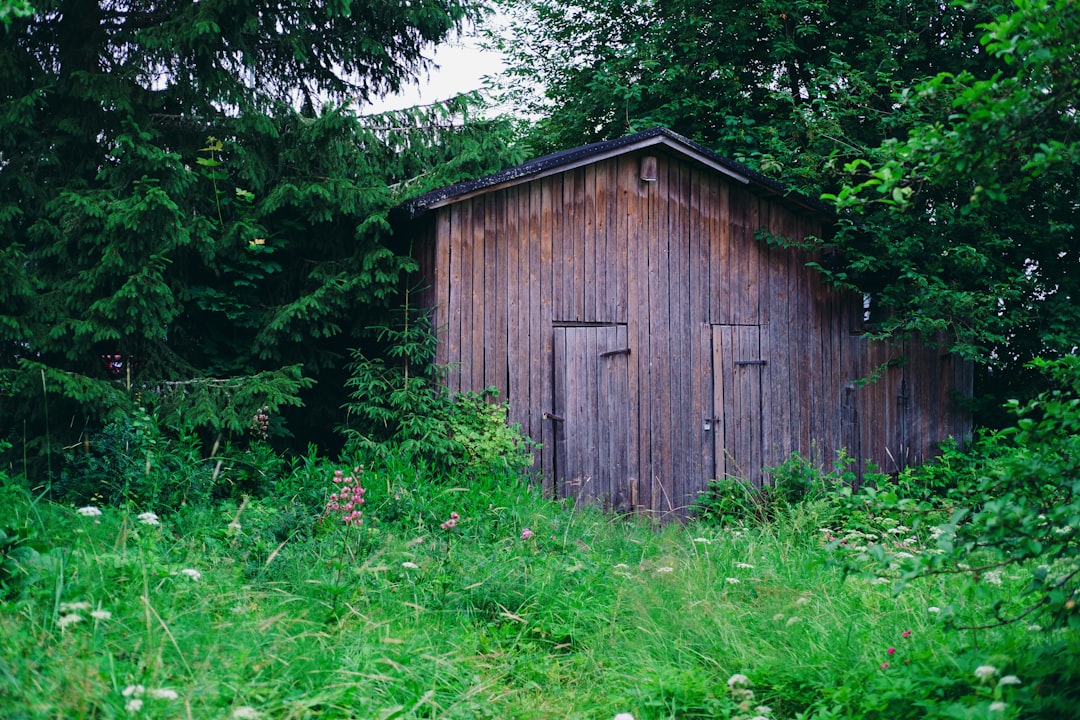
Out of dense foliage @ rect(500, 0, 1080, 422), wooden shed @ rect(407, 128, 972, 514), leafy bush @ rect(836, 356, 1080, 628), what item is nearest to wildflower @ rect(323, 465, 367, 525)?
wooden shed @ rect(407, 128, 972, 514)

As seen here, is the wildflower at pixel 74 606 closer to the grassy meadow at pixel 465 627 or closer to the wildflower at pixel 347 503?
the grassy meadow at pixel 465 627

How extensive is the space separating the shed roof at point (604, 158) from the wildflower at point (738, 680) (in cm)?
544

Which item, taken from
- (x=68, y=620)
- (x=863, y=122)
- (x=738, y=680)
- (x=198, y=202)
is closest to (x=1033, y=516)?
(x=738, y=680)

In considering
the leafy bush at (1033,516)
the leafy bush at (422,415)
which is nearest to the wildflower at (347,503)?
the leafy bush at (422,415)

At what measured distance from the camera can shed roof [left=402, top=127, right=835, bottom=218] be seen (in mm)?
8070

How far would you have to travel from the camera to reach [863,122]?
1235 centimetres

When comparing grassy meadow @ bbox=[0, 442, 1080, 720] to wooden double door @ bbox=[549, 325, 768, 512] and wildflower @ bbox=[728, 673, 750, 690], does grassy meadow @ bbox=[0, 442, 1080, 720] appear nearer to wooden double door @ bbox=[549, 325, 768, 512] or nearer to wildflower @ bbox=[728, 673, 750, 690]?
wildflower @ bbox=[728, 673, 750, 690]

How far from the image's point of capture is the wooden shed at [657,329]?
8.58 metres

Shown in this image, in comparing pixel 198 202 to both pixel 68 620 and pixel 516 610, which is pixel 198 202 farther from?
pixel 68 620

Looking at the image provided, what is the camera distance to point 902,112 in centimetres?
1039

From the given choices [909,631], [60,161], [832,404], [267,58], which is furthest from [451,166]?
[909,631]

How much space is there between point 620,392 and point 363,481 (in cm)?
315

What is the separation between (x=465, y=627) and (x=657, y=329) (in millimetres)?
5383

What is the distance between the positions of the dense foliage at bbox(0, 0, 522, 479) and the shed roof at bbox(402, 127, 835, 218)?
708mm
